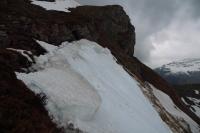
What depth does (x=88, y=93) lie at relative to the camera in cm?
2369

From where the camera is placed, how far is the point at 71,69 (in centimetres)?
2723

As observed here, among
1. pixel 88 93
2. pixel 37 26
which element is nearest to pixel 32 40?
pixel 37 26

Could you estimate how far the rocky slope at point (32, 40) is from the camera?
16.1 m

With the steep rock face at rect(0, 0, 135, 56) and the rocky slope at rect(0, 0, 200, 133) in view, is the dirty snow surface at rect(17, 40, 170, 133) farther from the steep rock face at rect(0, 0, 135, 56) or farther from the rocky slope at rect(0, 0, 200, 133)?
the steep rock face at rect(0, 0, 135, 56)

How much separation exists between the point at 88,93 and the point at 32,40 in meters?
11.9

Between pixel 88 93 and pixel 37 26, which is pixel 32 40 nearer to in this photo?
pixel 37 26

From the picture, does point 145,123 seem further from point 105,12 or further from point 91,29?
point 105,12

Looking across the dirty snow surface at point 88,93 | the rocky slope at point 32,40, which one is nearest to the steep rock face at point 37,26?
the rocky slope at point 32,40

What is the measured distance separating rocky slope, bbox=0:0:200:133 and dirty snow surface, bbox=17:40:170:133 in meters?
0.96

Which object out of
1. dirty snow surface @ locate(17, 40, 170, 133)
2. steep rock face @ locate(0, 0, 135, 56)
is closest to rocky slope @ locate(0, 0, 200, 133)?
steep rock face @ locate(0, 0, 135, 56)

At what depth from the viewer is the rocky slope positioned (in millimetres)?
16094

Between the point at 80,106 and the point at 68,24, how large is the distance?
25.1 metres

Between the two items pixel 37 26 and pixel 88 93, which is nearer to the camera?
pixel 88 93

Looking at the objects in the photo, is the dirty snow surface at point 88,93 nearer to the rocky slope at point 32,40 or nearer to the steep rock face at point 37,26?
the rocky slope at point 32,40
